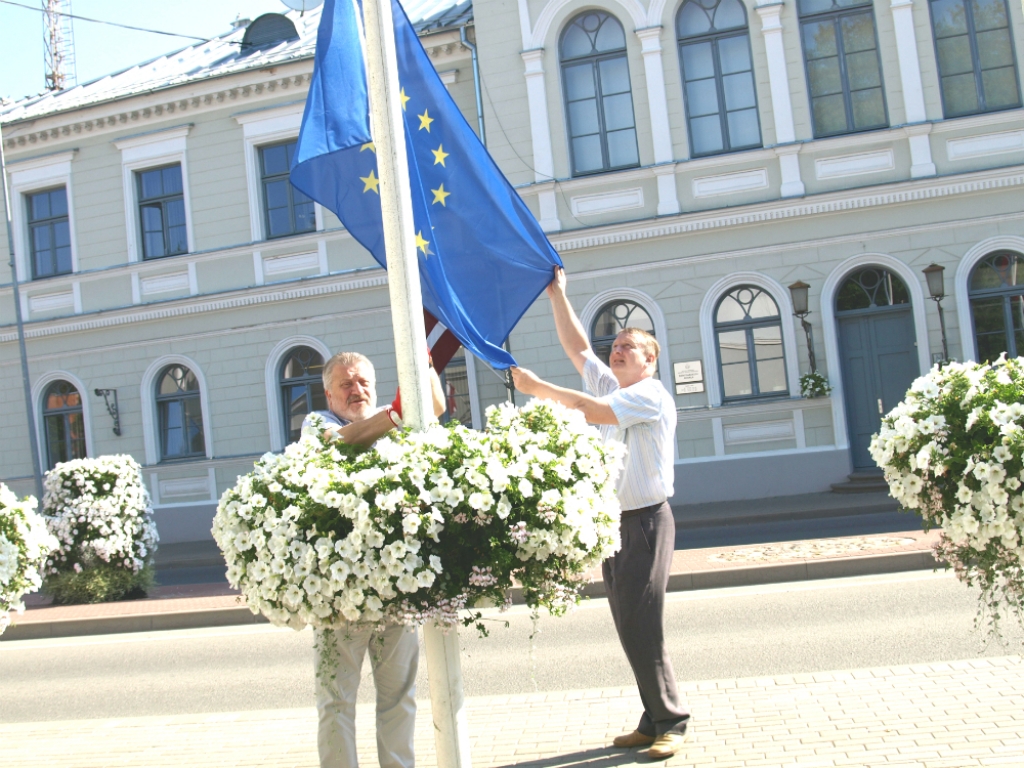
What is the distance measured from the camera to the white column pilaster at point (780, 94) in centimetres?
1723

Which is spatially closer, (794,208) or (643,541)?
(643,541)

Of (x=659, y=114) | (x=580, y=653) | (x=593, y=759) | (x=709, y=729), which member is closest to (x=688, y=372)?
(x=659, y=114)

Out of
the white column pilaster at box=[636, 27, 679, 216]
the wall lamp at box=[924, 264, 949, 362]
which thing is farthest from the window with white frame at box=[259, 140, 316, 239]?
the wall lamp at box=[924, 264, 949, 362]

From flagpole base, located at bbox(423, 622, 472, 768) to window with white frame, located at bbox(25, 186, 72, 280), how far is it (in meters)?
20.6

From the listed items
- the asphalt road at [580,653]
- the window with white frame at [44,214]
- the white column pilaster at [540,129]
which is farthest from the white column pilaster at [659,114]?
the window with white frame at [44,214]

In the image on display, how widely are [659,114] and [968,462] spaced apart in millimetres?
14779

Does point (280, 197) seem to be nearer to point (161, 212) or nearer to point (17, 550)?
point (161, 212)

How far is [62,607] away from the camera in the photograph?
1249 centimetres

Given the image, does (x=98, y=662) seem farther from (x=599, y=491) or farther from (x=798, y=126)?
(x=798, y=126)

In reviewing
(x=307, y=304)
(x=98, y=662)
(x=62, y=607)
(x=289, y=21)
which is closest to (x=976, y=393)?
(x=98, y=662)

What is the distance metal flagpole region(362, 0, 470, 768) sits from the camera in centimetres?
375

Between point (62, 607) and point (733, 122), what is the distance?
42.2 ft

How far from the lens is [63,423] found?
2198 centimetres

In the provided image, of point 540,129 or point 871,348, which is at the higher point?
point 540,129
